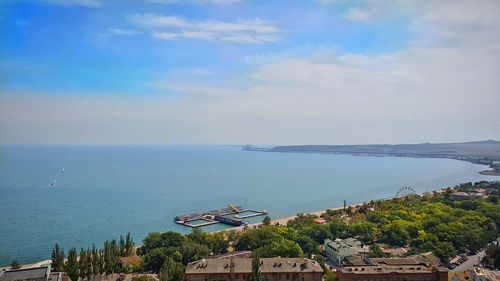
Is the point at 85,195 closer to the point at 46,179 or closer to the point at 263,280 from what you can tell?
the point at 46,179

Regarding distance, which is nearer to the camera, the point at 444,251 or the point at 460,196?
the point at 444,251

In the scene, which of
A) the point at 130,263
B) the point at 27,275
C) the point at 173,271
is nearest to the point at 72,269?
the point at 27,275

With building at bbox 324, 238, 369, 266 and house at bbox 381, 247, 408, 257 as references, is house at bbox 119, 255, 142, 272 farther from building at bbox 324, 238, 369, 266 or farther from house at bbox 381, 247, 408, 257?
house at bbox 381, 247, 408, 257

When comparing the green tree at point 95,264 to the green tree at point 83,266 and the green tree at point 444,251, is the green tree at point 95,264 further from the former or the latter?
the green tree at point 444,251

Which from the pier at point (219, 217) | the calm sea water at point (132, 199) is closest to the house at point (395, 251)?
the pier at point (219, 217)

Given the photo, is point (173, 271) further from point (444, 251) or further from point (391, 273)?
point (444, 251)

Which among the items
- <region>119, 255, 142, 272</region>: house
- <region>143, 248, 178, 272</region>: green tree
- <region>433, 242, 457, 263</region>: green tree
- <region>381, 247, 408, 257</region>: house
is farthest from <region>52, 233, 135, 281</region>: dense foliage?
<region>433, 242, 457, 263</region>: green tree
